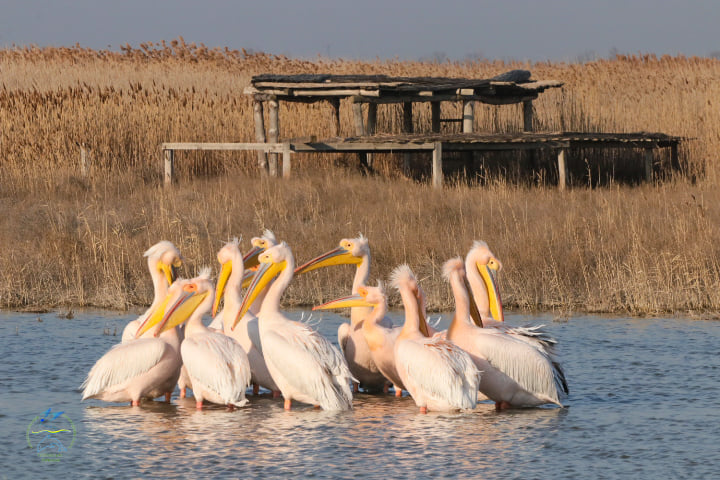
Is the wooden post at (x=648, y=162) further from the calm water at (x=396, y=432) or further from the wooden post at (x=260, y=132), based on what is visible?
the calm water at (x=396, y=432)

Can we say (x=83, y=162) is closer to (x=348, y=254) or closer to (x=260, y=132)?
(x=260, y=132)

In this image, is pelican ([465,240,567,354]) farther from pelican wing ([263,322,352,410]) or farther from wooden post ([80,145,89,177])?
wooden post ([80,145,89,177])

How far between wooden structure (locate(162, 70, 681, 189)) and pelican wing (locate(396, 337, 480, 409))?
10458 mm

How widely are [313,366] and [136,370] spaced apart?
1195mm

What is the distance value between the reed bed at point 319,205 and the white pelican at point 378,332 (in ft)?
11.0

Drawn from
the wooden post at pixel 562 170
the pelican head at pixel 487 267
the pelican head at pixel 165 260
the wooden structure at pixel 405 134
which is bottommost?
the pelican head at pixel 487 267

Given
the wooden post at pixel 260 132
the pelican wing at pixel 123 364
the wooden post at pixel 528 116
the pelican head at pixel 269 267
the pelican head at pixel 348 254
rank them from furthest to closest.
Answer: the wooden post at pixel 528 116
the wooden post at pixel 260 132
the pelican head at pixel 348 254
the pelican head at pixel 269 267
the pelican wing at pixel 123 364

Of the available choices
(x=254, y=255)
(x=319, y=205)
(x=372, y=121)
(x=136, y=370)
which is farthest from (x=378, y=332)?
(x=372, y=121)

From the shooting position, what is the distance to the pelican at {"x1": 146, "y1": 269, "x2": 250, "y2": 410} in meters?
7.64

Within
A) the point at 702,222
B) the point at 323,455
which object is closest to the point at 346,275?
the point at 702,222

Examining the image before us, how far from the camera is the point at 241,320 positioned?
27.9ft

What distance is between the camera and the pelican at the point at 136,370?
7801 millimetres

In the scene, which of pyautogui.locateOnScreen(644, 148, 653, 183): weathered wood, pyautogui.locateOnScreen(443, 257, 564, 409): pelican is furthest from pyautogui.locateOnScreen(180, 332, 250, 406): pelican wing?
pyautogui.locateOnScreen(644, 148, 653, 183): weathered wood

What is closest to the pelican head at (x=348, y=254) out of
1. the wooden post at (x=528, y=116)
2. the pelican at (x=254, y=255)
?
the pelican at (x=254, y=255)
